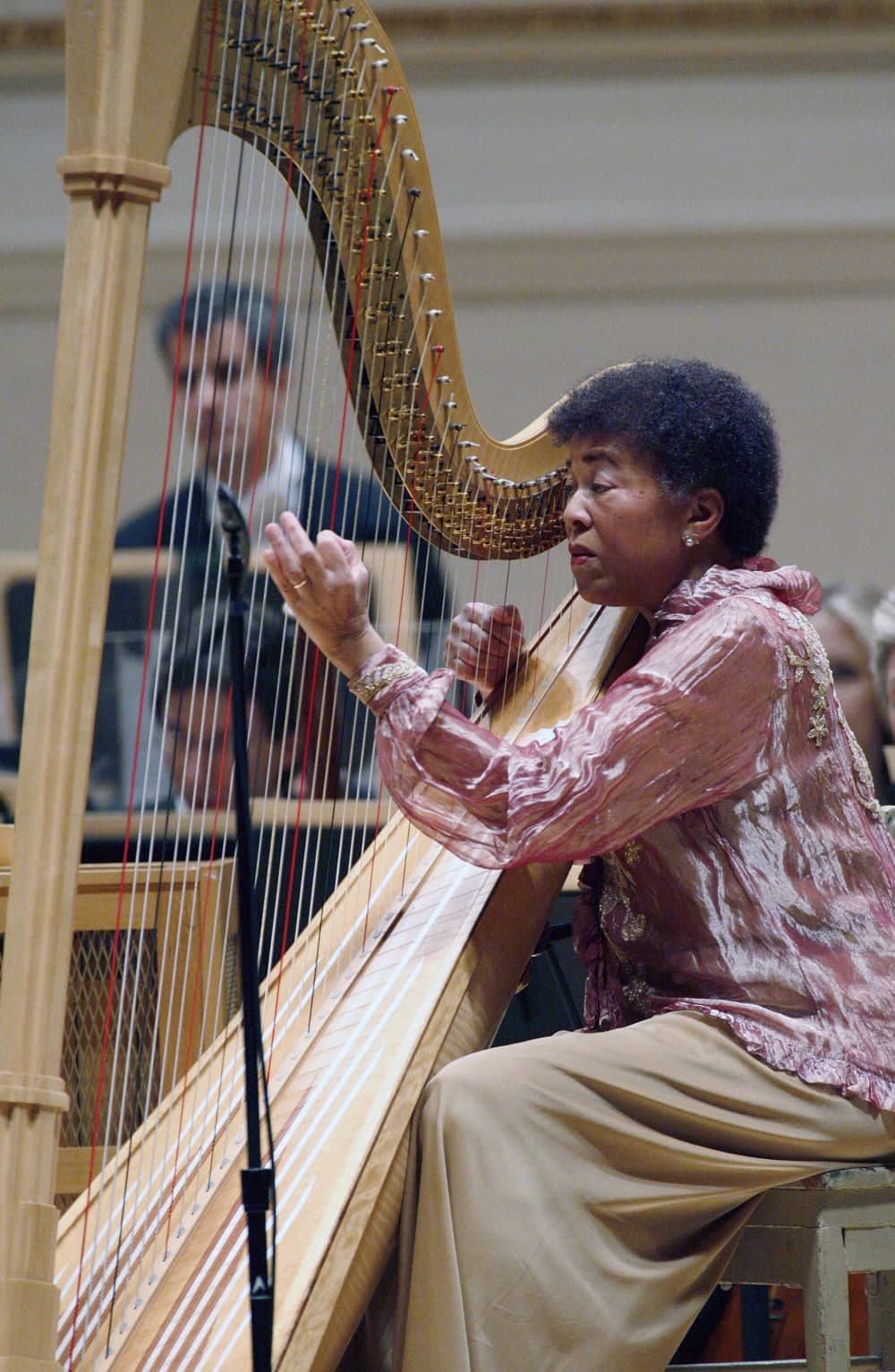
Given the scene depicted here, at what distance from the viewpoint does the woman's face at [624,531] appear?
1.55 meters

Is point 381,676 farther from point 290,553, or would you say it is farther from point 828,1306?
point 828,1306

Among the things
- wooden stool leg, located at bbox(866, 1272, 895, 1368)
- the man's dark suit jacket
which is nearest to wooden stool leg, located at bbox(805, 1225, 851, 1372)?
wooden stool leg, located at bbox(866, 1272, 895, 1368)

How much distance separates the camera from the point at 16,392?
372 centimetres

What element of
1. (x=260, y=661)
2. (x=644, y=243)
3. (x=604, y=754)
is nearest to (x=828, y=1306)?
(x=604, y=754)

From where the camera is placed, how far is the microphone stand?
3.28 ft

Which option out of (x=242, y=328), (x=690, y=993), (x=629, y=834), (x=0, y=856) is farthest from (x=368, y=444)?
(x=0, y=856)

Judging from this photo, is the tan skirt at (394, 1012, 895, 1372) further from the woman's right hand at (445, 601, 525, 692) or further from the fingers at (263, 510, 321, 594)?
the woman's right hand at (445, 601, 525, 692)

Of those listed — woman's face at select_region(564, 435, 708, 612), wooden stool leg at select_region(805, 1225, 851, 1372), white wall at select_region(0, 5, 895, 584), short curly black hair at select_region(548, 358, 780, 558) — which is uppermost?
white wall at select_region(0, 5, 895, 584)

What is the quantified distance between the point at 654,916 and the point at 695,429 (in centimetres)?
44

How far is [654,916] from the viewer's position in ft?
4.91

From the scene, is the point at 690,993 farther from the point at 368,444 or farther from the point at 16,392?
the point at 16,392

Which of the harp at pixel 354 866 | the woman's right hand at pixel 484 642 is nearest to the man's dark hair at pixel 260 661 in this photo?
the woman's right hand at pixel 484 642

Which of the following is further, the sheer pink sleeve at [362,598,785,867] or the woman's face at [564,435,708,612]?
the woman's face at [564,435,708,612]

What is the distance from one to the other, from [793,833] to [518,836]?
26 cm
